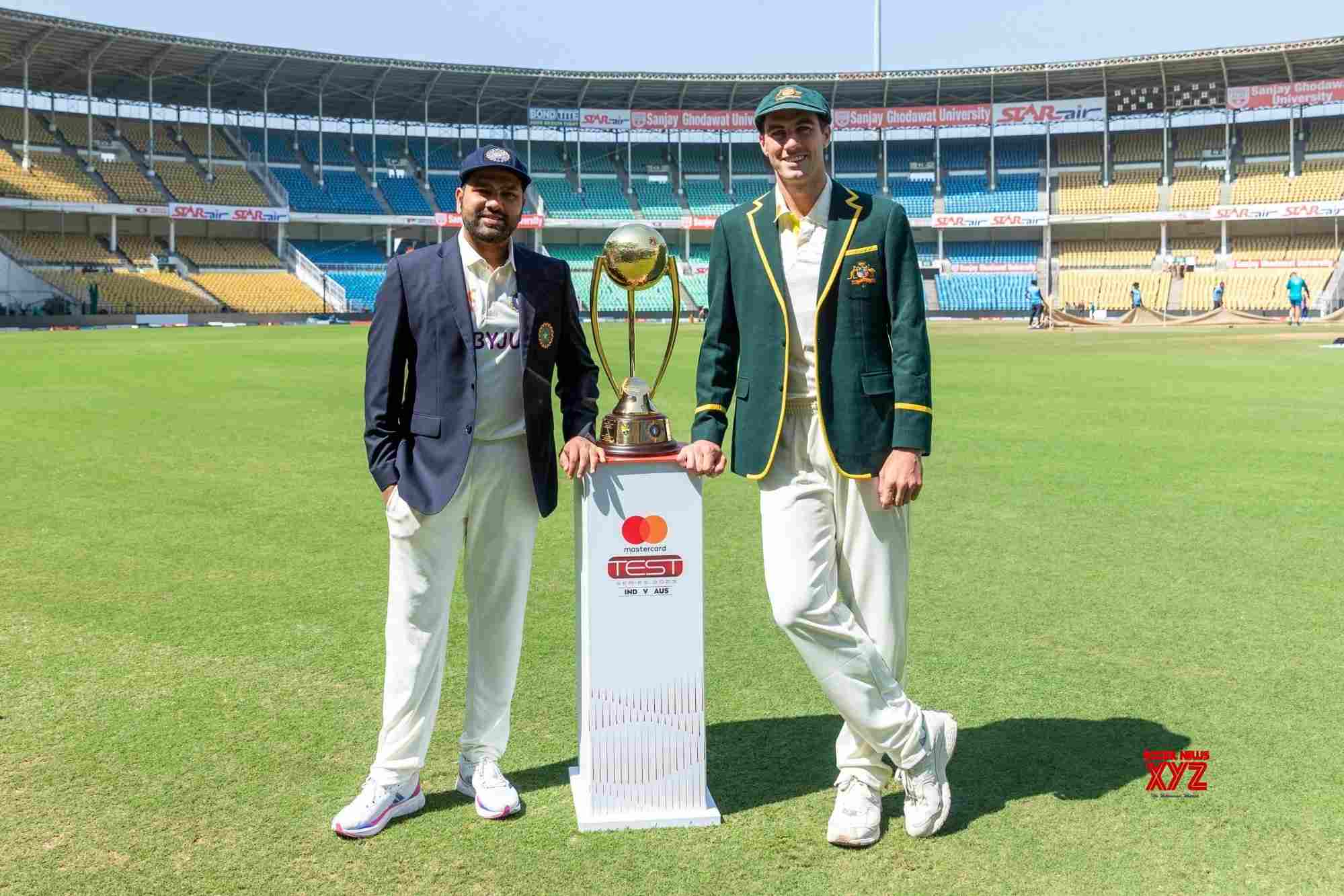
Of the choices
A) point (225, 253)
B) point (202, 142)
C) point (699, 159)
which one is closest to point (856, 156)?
point (699, 159)

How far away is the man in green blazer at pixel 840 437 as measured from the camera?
3.65 m

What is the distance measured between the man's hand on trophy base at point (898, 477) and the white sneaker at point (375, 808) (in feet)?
5.55

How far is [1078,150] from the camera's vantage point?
5966cm

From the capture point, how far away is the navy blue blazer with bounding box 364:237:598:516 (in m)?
3.79

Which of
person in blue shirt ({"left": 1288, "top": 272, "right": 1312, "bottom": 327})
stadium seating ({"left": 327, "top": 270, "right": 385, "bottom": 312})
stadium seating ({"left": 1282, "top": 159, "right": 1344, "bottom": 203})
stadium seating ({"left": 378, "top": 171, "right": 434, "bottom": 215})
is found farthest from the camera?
stadium seating ({"left": 378, "top": 171, "right": 434, "bottom": 215})

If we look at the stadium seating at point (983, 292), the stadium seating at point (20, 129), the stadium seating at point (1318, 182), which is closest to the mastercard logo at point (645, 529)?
the stadium seating at point (983, 292)

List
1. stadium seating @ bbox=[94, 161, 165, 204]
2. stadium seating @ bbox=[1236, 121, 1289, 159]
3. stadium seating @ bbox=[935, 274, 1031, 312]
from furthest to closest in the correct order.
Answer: stadium seating @ bbox=[1236, 121, 1289, 159]
stadium seating @ bbox=[935, 274, 1031, 312]
stadium seating @ bbox=[94, 161, 165, 204]

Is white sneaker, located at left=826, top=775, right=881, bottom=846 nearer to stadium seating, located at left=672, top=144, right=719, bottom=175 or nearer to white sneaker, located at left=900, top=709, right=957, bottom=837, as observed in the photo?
white sneaker, located at left=900, top=709, right=957, bottom=837

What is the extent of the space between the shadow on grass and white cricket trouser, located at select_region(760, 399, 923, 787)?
12.5 inches

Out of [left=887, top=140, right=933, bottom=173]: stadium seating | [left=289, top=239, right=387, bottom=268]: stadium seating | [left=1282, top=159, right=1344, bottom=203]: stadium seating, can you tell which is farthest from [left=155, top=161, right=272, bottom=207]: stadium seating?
[left=1282, top=159, right=1344, bottom=203]: stadium seating

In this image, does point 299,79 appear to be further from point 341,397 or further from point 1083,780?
point 1083,780

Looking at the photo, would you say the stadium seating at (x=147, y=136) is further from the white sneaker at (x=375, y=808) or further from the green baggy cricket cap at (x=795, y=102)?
the green baggy cricket cap at (x=795, y=102)

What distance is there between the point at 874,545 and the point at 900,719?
519 mm

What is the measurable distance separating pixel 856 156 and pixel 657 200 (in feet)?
34.0
